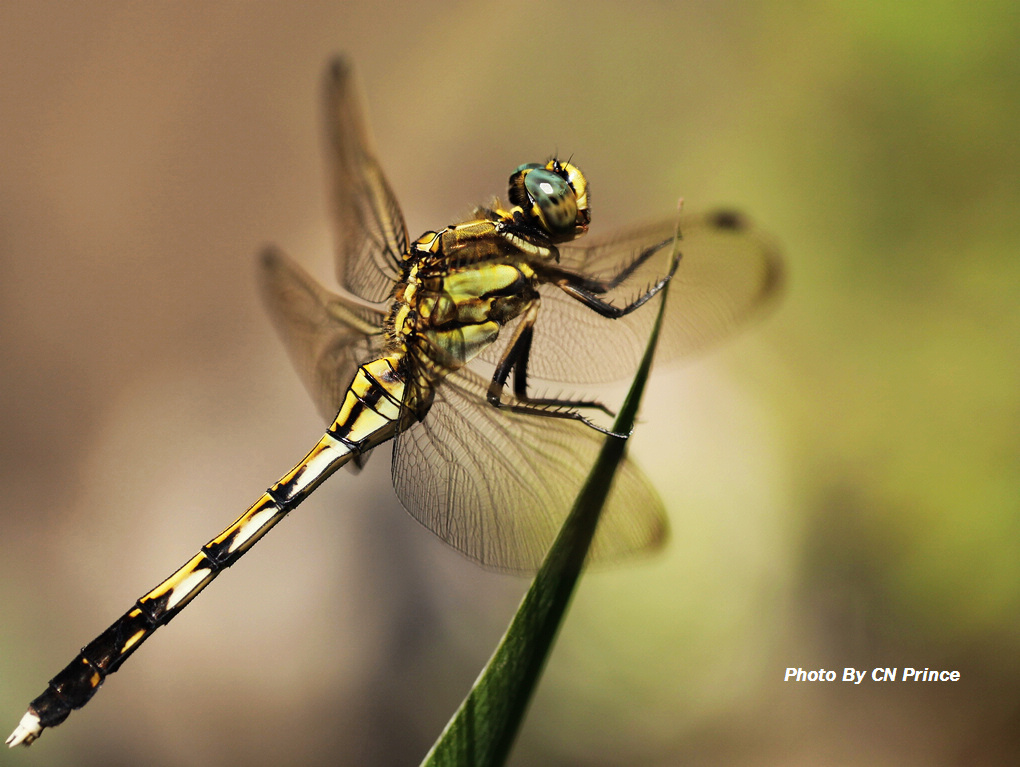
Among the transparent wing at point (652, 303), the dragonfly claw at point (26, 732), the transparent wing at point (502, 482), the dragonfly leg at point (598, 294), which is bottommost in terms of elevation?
the dragonfly claw at point (26, 732)

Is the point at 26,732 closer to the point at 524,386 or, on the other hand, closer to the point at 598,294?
the point at 524,386

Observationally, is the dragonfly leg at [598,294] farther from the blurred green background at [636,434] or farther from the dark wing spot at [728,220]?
the blurred green background at [636,434]

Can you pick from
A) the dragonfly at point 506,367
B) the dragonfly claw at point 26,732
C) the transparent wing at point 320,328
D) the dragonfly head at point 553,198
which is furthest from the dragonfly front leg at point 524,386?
the dragonfly claw at point 26,732

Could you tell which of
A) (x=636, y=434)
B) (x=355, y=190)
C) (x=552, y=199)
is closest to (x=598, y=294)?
(x=552, y=199)

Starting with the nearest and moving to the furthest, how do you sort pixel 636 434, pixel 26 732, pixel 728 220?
1. pixel 26 732
2. pixel 728 220
3. pixel 636 434

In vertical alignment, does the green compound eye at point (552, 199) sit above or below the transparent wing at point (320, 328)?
above

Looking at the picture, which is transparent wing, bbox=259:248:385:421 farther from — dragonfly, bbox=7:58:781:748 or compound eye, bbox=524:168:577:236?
compound eye, bbox=524:168:577:236
